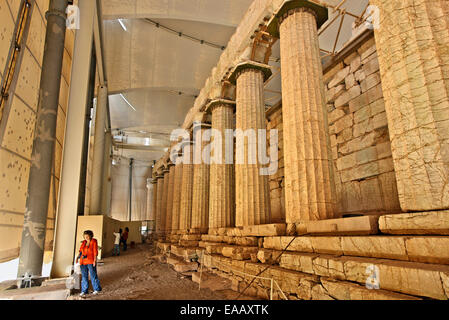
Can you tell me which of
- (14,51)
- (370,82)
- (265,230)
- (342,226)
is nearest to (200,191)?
(265,230)

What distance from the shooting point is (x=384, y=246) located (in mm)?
3229

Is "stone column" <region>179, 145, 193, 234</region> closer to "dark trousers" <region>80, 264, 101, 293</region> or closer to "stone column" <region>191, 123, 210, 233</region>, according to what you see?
"stone column" <region>191, 123, 210, 233</region>

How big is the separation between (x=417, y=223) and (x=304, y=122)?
2833 millimetres

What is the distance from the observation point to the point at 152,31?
1655 centimetres

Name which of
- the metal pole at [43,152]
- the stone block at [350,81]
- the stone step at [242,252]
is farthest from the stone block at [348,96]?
the metal pole at [43,152]

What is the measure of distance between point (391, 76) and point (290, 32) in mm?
3069

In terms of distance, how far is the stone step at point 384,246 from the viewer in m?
2.71

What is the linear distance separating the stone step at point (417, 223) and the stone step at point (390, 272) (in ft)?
1.28

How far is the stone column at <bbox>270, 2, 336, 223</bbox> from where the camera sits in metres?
5.02

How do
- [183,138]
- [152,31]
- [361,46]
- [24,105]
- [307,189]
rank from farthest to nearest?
[152,31], [183,138], [361,46], [24,105], [307,189]

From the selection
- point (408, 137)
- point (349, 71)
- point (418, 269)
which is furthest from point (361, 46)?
point (418, 269)

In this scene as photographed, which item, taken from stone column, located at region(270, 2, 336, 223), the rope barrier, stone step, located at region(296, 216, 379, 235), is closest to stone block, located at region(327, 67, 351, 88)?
stone column, located at region(270, 2, 336, 223)

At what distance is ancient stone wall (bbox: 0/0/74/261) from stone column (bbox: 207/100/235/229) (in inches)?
213
